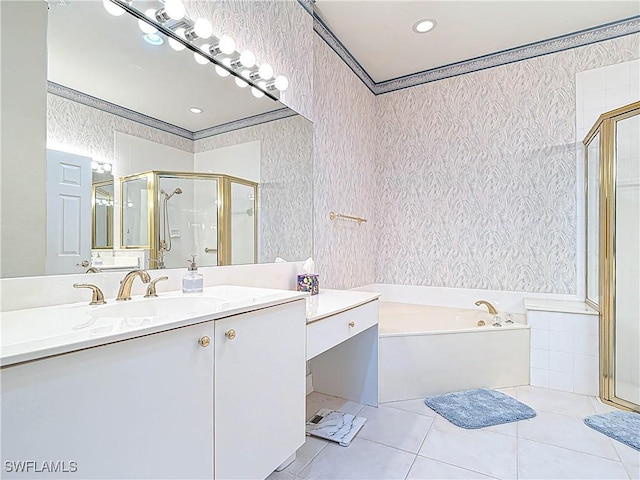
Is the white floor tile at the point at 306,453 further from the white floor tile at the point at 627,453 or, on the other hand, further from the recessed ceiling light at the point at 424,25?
the recessed ceiling light at the point at 424,25

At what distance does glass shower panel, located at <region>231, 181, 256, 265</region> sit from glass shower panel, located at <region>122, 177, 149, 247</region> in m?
0.45

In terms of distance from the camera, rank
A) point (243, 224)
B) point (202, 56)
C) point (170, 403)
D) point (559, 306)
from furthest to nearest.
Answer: point (559, 306)
point (243, 224)
point (202, 56)
point (170, 403)

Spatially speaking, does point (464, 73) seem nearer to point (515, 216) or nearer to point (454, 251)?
point (515, 216)

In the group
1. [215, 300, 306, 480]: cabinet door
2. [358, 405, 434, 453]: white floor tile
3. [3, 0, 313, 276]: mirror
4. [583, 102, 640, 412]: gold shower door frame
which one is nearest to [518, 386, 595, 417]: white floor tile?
[583, 102, 640, 412]: gold shower door frame

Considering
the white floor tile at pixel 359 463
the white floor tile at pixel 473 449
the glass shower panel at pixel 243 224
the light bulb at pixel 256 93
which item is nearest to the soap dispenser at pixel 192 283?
Result: the glass shower panel at pixel 243 224

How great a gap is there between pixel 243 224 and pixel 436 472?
142 cm

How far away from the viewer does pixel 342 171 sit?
2.71 metres

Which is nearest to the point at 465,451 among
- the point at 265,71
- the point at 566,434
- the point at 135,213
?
the point at 566,434

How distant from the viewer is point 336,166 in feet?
8.55

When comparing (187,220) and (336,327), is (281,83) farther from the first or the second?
(336,327)

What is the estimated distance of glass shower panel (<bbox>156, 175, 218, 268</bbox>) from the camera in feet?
4.59

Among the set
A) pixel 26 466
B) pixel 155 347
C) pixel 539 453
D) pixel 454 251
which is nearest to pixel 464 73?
pixel 454 251

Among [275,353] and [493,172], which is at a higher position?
[493,172]

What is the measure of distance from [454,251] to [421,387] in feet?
4.28
